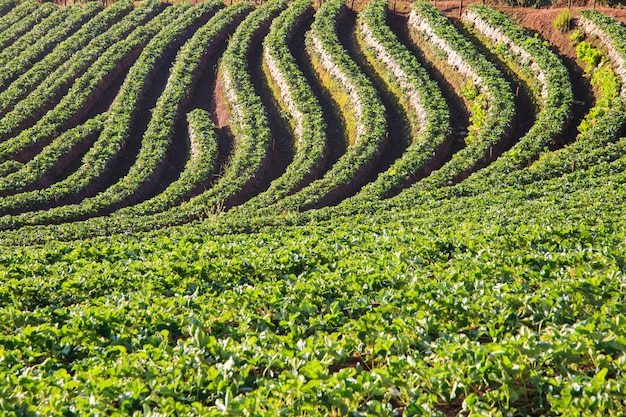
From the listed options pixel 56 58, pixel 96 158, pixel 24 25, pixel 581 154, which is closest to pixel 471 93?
pixel 581 154

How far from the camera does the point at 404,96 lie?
121 feet

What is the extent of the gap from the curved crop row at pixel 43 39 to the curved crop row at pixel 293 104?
20.4m

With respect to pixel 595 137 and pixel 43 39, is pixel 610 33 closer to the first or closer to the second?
pixel 595 137

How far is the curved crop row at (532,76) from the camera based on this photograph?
28094 mm

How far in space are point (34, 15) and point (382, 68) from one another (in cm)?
4025

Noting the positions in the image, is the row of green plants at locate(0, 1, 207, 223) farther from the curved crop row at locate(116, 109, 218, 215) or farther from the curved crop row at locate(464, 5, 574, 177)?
the curved crop row at locate(464, 5, 574, 177)

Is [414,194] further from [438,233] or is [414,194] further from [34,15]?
[34,15]

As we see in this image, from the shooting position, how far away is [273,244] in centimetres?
1686

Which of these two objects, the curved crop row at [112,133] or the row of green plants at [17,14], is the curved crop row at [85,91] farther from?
the row of green plants at [17,14]

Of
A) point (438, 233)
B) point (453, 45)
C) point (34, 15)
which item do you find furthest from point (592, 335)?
point (34, 15)

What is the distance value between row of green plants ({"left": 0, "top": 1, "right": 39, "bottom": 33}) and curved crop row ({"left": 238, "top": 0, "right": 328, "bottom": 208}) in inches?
1163

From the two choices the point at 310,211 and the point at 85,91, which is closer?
the point at 310,211

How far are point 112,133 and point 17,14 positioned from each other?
35.2m

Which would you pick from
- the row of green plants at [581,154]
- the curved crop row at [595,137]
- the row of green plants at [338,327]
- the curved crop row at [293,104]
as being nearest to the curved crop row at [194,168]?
the curved crop row at [293,104]
